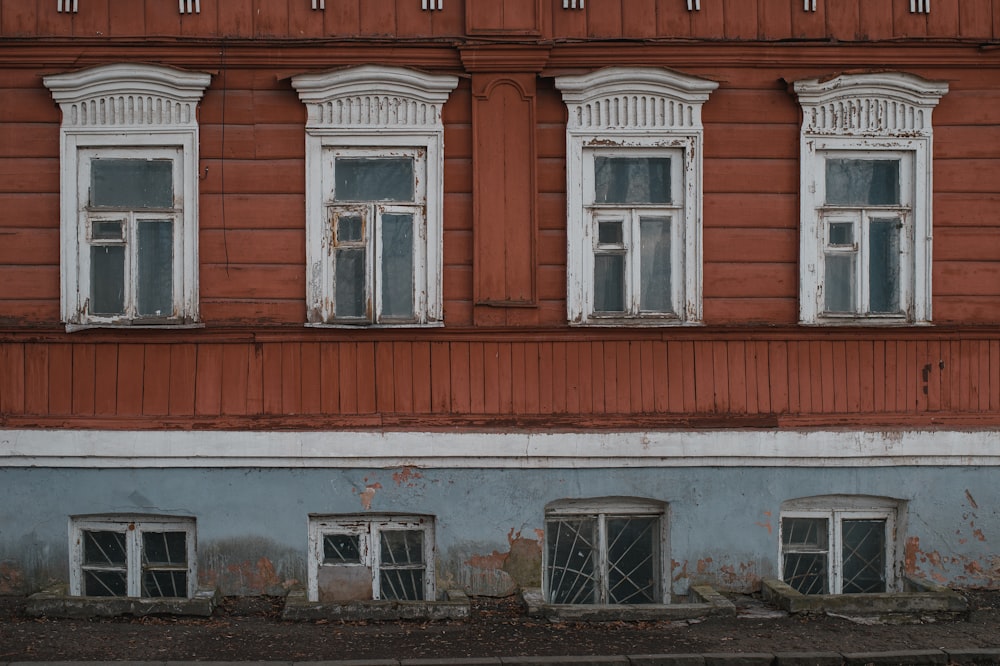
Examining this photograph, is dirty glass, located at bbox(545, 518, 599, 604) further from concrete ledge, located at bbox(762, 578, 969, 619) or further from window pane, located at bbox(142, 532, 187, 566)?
window pane, located at bbox(142, 532, 187, 566)

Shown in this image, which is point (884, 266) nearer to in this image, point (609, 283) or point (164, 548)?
point (609, 283)

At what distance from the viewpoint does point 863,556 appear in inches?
307

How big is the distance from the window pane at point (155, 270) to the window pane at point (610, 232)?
294 centimetres

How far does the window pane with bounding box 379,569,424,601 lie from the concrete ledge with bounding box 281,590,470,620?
1.80 ft

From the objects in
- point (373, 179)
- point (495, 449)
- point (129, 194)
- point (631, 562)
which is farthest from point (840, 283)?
point (129, 194)

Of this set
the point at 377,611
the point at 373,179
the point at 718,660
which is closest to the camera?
the point at 718,660

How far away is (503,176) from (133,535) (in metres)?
3.54

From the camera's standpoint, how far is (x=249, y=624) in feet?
23.0

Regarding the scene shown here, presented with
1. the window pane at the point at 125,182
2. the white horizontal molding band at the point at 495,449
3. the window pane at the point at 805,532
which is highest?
the window pane at the point at 125,182

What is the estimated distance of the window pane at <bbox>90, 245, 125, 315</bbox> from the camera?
751 cm

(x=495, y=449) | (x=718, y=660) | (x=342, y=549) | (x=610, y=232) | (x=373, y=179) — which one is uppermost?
(x=373, y=179)

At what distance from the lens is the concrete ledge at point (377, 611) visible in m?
6.96

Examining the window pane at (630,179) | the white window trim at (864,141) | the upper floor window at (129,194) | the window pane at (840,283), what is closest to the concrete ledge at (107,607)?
the upper floor window at (129,194)

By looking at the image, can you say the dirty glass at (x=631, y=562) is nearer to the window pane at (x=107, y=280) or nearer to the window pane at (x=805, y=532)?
the window pane at (x=805, y=532)
